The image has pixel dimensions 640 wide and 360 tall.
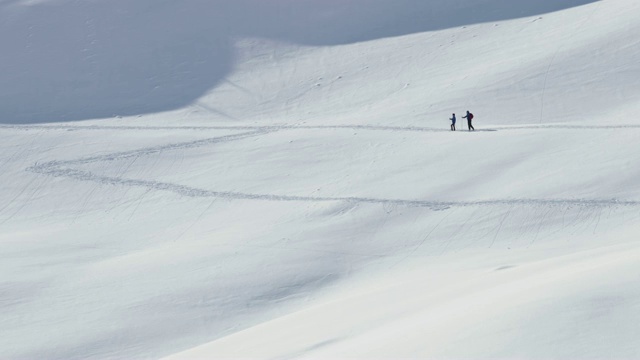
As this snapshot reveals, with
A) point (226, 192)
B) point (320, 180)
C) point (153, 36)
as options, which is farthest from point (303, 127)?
point (153, 36)

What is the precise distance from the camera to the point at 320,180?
2398cm

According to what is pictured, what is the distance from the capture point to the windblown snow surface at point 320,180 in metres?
14.8

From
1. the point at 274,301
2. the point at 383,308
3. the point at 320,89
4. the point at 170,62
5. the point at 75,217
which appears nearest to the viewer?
the point at 383,308

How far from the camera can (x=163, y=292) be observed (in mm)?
19234

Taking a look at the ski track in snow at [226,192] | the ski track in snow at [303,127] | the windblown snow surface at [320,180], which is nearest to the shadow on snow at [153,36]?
the windblown snow surface at [320,180]

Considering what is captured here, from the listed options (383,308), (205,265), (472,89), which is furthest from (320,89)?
(383,308)

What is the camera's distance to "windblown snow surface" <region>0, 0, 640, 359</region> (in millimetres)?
14766

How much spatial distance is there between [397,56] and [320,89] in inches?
140

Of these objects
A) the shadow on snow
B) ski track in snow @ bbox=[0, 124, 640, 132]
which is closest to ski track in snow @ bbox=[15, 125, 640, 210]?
ski track in snow @ bbox=[0, 124, 640, 132]

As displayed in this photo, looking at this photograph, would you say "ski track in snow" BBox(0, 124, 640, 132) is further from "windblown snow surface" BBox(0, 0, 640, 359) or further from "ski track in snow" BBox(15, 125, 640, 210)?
"windblown snow surface" BBox(0, 0, 640, 359)

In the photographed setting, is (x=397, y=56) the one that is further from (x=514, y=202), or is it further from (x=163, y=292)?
(x=163, y=292)

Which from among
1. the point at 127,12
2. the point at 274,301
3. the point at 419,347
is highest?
the point at 127,12

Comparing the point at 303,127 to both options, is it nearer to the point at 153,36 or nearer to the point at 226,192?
the point at 226,192

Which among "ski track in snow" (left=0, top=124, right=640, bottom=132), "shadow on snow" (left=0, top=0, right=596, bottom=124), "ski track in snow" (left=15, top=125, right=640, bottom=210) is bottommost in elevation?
"ski track in snow" (left=15, top=125, right=640, bottom=210)
